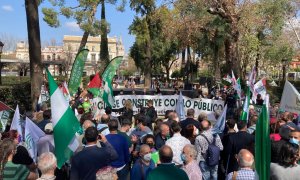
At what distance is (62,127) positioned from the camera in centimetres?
529

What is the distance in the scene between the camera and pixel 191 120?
807 cm

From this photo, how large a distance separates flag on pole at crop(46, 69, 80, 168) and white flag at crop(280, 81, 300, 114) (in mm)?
3518

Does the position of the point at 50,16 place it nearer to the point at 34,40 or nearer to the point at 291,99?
the point at 34,40

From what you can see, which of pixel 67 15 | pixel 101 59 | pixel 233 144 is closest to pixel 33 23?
pixel 233 144

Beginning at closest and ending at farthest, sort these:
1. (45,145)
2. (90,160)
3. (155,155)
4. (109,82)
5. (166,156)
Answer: (166,156) → (90,160) → (155,155) → (45,145) → (109,82)

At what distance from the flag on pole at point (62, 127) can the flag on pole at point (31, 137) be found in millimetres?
832

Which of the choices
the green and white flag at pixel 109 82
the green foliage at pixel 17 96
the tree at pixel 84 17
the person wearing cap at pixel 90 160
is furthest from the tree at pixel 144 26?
the person wearing cap at pixel 90 160

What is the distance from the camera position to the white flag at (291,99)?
6.68 m

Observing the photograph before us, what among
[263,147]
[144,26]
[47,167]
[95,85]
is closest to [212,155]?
[47,167]

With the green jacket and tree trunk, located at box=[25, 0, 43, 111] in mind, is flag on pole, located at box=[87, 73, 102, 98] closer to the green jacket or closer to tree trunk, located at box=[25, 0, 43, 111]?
tree trunk, located at box=[25, 0, 43, 111]

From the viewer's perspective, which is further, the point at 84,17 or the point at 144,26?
the point at 144,26

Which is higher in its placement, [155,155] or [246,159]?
[246,159]

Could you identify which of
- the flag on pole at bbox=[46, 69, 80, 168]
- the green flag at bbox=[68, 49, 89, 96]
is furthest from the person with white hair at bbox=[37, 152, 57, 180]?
the green flag at bbox=[68, 49, 89, 96]

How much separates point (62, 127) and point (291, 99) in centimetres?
375
